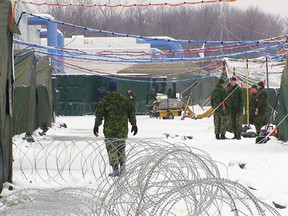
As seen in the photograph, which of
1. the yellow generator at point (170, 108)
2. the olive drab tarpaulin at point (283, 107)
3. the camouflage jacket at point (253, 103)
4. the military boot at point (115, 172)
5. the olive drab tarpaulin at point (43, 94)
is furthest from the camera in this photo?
the yellow generator at point (170, 108)

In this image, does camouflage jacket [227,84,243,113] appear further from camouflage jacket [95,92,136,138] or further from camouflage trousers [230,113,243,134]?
camouflage jacket [95,92,136,138]

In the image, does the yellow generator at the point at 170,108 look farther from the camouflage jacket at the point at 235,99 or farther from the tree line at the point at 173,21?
the tree line at the point at 173,21

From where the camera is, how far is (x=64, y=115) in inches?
1574

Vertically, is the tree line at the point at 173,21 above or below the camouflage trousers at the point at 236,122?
above

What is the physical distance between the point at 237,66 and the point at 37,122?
954cm

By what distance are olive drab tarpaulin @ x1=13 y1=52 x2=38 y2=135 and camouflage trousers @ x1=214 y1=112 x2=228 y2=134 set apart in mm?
4836

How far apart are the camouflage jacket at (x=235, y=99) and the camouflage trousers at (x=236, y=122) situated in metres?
0.13

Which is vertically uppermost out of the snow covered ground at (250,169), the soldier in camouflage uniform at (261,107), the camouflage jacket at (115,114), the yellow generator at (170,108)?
the camouflage jacket at (115,114)

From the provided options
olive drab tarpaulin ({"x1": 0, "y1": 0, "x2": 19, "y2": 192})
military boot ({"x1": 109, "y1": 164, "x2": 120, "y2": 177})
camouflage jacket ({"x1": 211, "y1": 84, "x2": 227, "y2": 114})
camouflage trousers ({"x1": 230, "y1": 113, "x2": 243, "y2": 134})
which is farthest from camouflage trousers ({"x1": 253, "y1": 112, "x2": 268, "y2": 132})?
olive drab tarpaulin ({"x1": 0, "y1": 0, "x2": 19, "y2": 192})

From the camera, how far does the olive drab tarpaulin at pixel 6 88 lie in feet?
33.6

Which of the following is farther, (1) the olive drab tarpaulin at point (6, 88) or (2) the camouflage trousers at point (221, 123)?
(2) the camouflage trousers at point (221, 123)

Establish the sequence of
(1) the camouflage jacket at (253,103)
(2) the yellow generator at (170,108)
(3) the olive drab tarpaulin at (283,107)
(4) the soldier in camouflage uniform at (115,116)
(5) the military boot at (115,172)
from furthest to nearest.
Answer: (2) the yellow generator at (170,108)
(1) the camouflage jacket at (253,103)
(3) the olive drab tarpaulin at (283,107)
(4) the soldier in camouflage uniform at (115,116)
(5) the military boot at (115,172)

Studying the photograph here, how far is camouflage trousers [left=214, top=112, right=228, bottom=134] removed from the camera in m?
19.2

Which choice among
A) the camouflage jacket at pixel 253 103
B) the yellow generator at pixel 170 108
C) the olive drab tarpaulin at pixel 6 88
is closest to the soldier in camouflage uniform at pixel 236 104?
the camouflage jacket at pixel 253 103
